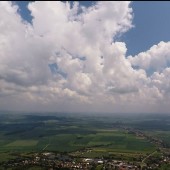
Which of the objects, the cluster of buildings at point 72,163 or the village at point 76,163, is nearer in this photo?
the cluster of buildings at point 72,163

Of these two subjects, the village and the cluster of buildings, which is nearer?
the cluster of buildings

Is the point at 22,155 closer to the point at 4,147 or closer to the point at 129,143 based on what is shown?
the point at 4,147

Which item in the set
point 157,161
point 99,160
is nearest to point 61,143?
point 99,160

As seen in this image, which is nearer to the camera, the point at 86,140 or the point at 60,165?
the point at 60,165

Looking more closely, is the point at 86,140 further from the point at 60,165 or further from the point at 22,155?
the point at 60,165

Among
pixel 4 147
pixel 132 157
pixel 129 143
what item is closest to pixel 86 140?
pixel 129 143

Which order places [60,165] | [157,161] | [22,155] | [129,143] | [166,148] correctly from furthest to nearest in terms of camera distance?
[129,143] < [166,148] < [22,155] < [157,161] < [60,165]

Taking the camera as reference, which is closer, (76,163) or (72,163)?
(72,163)

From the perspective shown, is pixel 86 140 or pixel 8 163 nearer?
pixel 8 163

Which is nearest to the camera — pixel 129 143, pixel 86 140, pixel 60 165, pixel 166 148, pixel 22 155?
pixel 60 165
